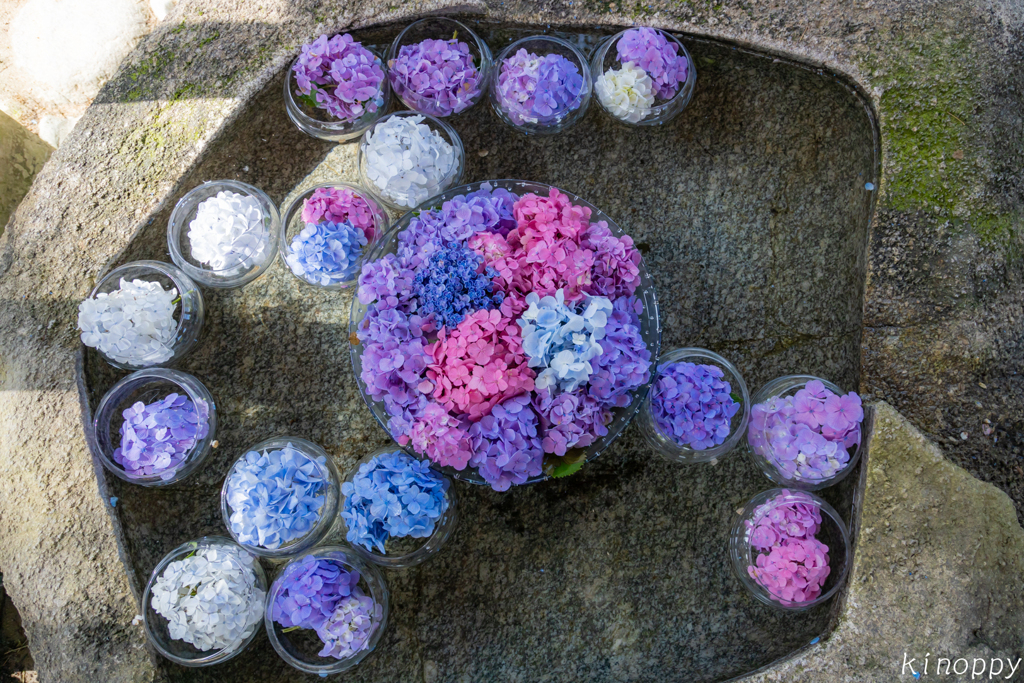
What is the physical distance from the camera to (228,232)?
2330 mm

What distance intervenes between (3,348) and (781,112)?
10.4ft

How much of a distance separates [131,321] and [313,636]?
128 cm

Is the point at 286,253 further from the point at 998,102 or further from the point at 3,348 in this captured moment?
the point at 998,102

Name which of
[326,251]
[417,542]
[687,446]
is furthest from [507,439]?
[326,251]

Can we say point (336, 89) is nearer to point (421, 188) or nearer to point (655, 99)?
point (421, 188)

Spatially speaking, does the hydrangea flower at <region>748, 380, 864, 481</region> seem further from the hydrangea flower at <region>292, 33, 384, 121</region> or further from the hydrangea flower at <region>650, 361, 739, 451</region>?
the hydrangea flower at <region>292, 33, 384, 121</region>

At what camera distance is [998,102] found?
7.99 feet

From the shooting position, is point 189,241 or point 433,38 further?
point 433,38

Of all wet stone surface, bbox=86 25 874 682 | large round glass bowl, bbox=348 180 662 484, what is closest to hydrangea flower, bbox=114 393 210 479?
wet stone surface, bbox=86 25 874 682

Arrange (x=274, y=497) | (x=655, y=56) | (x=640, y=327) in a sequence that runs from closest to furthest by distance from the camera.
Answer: (x=640, y=327) → (x=274, y=497) → (x=655, y=56)

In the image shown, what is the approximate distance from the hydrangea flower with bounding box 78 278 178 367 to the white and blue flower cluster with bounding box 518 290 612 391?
141cm

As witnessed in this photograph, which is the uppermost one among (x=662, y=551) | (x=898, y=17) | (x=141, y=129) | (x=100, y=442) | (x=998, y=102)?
(x=898, y=17)

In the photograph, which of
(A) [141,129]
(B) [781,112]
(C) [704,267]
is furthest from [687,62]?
(A) [141,129]

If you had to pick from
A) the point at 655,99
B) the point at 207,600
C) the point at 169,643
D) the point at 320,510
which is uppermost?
the point at 655,99
